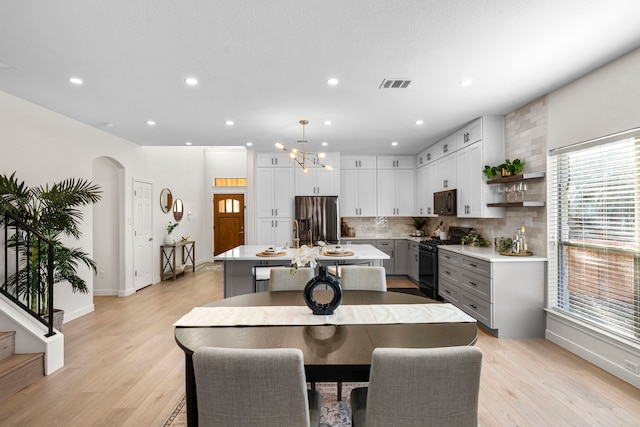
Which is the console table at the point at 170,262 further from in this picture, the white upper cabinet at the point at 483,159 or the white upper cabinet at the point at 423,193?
the white upper cabinet at the point at 483,159

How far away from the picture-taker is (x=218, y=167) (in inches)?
352

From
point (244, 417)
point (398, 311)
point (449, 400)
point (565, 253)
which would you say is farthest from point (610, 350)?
point (244, 417)

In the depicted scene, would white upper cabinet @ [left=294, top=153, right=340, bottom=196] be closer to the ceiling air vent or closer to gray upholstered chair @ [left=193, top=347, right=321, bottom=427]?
the ceiling air vent

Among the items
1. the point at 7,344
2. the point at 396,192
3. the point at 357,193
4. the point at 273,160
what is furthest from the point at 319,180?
the point at 7,344

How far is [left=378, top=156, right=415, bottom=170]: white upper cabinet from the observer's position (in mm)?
6730

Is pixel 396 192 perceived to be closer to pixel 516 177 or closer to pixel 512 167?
pixel 512 167

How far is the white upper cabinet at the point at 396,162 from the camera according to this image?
265 inches

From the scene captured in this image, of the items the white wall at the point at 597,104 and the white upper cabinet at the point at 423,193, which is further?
the white upper cabinet at the point at 423,193

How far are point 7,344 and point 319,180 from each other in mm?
4883

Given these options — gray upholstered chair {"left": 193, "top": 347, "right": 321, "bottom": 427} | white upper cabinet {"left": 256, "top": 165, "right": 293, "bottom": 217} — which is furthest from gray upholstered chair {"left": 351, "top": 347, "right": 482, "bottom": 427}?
white upper cabinet {"left": 256, "top": 165, "right": 293, "bottom": 217}

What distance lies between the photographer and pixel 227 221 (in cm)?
891

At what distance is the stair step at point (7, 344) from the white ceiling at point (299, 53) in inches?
89.6

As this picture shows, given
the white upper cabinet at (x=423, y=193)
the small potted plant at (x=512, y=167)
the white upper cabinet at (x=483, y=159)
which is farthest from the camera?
the white upper cabinet at (x=423, y=193)

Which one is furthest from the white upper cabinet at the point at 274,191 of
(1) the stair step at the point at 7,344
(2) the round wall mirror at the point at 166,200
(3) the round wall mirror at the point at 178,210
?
(1) the stair step at the point at 7,344
